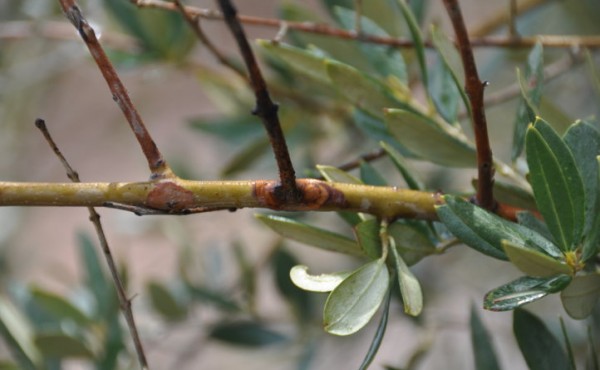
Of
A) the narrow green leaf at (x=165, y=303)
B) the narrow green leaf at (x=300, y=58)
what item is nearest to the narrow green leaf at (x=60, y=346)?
the narrow green leaf at (x=165, y=303)

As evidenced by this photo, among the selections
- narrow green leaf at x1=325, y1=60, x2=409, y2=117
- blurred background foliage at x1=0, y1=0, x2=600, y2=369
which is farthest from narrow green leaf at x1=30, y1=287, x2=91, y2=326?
narrow green leaf at x1=325, y1=60, x2=409, y2=117

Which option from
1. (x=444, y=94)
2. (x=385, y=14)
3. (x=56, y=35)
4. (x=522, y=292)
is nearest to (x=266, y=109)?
(x=522, y=292)

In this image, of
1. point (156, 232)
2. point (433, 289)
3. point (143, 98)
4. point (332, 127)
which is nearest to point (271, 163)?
point (332, 127)

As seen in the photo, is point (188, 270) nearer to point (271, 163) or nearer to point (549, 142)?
point (271, 163)

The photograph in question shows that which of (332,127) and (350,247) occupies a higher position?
(332,127)

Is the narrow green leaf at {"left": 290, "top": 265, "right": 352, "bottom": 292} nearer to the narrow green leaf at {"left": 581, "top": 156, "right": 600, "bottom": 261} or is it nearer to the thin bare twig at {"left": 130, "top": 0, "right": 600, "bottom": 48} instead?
the narrow green leaf at {"left": 581, "top": 156, "right": 600, "bottom": 261}

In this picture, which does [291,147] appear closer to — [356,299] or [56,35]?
[56,35]
